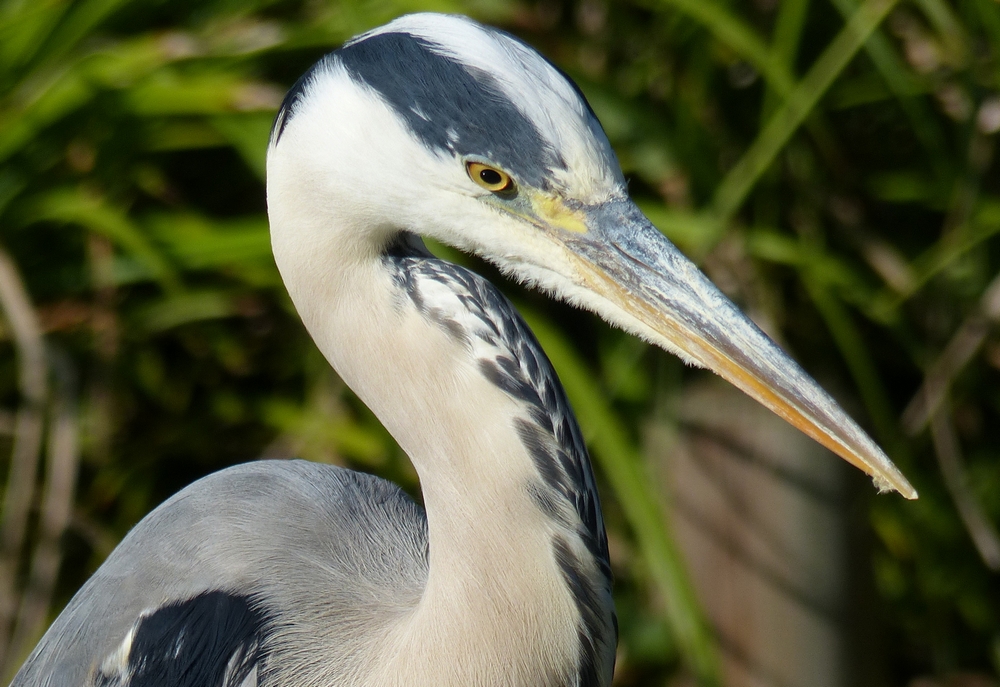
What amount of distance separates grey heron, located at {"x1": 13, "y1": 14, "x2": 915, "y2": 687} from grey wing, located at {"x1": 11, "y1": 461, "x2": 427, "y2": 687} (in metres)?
0.01

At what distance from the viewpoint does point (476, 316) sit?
0.99 metres

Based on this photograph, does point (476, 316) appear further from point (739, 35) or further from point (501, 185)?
point (739, 35)

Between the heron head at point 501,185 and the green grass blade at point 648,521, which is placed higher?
the heron head at point 501,185

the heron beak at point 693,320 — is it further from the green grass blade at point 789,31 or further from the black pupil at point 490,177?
the green grass blade at point 789,31

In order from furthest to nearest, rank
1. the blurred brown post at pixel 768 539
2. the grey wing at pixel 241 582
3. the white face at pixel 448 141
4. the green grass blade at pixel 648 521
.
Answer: the blurred brown post at pixel 768 539 < the green grass blade at pixel 648 521 < the grey wing at pixel 241 582 < the white face at pixel 448 141

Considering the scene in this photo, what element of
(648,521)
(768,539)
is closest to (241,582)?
(648,521)

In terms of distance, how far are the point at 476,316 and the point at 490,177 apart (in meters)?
0.14

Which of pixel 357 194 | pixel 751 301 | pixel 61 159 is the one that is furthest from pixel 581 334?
pixel 357 194

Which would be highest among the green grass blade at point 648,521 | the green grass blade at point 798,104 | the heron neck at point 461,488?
the green grass blade at point 798,104

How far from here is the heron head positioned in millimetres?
956

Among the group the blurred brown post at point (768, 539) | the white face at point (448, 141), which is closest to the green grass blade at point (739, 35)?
the blurred brown post at point (768, 539)

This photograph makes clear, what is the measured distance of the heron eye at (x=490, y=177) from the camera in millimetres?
978

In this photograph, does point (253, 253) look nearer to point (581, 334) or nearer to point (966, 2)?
point (581, 334)

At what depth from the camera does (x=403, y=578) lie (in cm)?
123
